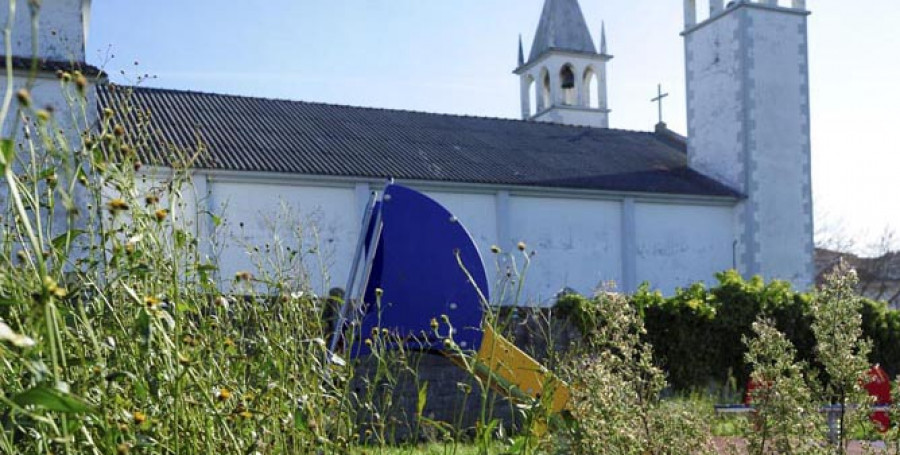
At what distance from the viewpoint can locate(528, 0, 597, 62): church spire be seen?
3881 cm

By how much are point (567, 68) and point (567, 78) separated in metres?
0.40

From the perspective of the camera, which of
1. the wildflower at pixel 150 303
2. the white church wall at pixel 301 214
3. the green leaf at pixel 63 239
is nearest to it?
the wildflower at pixel 150 303

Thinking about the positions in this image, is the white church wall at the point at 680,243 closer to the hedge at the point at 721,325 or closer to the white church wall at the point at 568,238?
the white church wall at the point at 568,238

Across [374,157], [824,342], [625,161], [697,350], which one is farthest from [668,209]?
[824,342]

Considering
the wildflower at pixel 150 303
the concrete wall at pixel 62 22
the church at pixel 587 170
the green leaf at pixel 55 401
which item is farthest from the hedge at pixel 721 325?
the green leaf at pixel 55 401

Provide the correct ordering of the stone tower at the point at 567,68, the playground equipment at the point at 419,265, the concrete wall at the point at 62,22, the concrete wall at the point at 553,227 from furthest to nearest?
1. the stone tower at the point at 567,68
2. the concrete wall at the point at 553,227
3. the concrete wall at the point at 62,22
4. the playground equipment at the point at 419,265

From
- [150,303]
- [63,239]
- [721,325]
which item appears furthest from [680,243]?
[150,303]

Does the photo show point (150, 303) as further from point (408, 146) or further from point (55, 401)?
point (408, 146)

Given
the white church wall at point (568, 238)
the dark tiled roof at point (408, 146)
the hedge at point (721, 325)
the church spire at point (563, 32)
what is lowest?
the hedge at point (721, 325)

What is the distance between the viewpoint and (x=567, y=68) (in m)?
39.2

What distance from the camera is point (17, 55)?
1655cm

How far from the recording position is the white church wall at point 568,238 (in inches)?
962

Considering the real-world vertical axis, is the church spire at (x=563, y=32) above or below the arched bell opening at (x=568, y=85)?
above

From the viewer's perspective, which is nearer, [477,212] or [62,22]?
[62,22]
